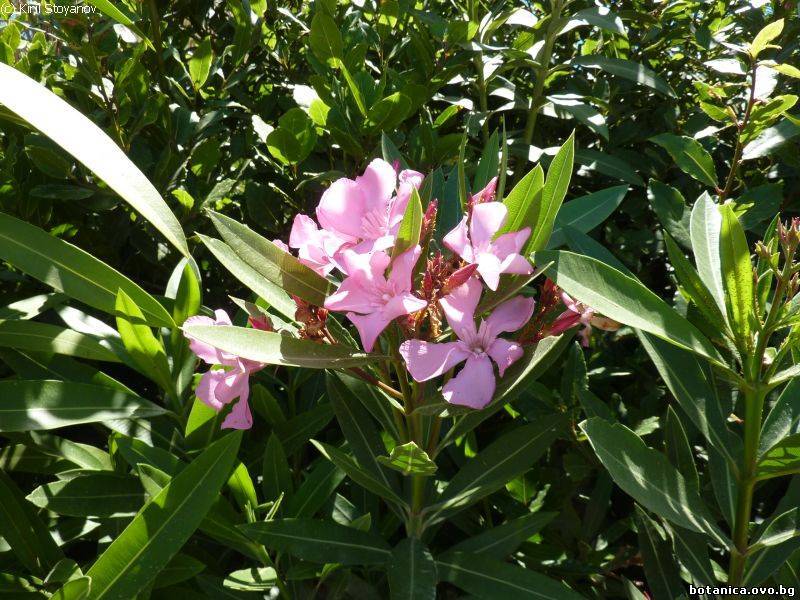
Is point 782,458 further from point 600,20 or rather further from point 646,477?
point 600,20

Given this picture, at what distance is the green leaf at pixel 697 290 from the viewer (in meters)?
1.10

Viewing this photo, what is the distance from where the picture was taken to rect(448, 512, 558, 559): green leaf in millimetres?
1266

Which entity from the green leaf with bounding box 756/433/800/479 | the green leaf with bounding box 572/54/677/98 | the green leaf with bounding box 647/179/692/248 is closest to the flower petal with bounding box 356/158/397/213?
the green leaf with bounding box 756/433/800/479

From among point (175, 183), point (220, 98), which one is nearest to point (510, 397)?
point (175, 183)

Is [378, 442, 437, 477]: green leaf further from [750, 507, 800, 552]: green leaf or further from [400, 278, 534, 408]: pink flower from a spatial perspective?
[750, 507, 800, 552]: green leaf

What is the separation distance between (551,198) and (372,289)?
1.01 feet

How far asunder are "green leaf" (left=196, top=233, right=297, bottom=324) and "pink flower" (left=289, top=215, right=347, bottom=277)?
0.08 meters

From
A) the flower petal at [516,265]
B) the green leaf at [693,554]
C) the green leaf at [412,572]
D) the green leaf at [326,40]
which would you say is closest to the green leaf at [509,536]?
the green leaf at [412,572]

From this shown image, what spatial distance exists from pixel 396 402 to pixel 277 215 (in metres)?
0.93

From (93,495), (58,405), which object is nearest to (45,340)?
(58,405)

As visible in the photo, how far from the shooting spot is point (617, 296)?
101 centimetres

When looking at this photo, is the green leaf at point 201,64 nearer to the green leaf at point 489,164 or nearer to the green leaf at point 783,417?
the green leaf at point 489,164

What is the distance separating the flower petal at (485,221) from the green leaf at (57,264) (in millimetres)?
612

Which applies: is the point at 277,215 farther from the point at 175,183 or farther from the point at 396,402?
the point at 396,402
